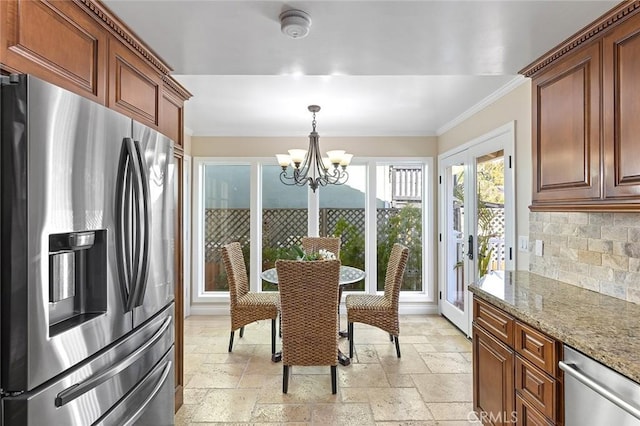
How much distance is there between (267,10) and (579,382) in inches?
79.8

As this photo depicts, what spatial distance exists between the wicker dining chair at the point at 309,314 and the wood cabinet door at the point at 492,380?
3.31 ft

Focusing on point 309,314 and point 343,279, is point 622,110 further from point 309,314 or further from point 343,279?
point 343,279

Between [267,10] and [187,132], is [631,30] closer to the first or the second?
[267,10]

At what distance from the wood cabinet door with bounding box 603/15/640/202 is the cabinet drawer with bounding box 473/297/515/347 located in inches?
30.8

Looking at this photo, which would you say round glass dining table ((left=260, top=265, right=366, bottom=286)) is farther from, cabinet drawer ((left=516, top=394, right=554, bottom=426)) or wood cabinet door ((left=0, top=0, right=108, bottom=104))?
wood cabinet door ((left=0, top=0, right=108, bottom=104))

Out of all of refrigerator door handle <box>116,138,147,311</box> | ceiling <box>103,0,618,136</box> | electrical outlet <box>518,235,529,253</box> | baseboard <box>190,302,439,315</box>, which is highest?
ceiling <box>103,0,618,136</box>

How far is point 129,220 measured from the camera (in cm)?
141

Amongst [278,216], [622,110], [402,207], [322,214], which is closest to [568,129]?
[622,110]

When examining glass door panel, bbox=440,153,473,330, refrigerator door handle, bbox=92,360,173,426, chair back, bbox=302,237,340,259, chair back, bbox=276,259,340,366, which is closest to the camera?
refrigerator door handle, bbox=92,360,173,426

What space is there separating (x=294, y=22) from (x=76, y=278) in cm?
140

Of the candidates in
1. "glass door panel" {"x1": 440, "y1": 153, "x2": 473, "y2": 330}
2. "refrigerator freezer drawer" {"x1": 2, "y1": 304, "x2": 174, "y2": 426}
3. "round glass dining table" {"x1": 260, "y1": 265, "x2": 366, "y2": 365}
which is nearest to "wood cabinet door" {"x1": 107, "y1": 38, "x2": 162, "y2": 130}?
"refrigerator freezer drawer" {"x1": 2, "y1": 304, "x2": 174, "y2": 426}

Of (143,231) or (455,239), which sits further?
(455,239)

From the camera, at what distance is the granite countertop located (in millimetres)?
1224

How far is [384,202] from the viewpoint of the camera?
16.1 ft
